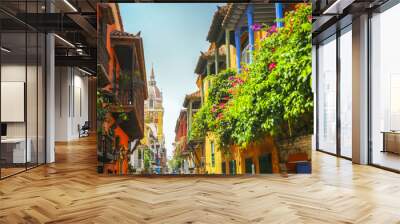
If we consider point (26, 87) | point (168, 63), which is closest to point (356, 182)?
point (168, 63)

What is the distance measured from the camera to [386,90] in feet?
22.0

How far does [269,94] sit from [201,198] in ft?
6.95

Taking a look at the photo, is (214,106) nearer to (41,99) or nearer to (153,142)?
(153,142)

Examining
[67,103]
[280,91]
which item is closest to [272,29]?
[280,91]

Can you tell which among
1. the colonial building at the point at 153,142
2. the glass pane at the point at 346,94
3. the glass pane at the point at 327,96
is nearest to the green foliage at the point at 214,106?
the colonial building at the point at 153,142

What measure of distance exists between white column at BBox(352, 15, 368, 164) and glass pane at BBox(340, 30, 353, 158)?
1.95ft

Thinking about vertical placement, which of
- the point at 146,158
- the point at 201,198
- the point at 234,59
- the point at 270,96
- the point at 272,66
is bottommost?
the point at 201,198

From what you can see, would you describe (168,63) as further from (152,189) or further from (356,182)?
(356,182)

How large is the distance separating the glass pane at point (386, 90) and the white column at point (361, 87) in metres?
0.14

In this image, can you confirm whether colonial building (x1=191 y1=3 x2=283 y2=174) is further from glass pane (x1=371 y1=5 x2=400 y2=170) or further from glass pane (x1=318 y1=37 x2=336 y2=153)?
glass pane (x1=318 y1=37 x2=336 y2=153)

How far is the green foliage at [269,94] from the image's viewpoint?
577 cm

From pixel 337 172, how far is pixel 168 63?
3224 mm

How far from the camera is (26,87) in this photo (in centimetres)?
653

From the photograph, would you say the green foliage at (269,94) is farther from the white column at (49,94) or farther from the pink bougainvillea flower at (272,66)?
the white column at (49,94)
